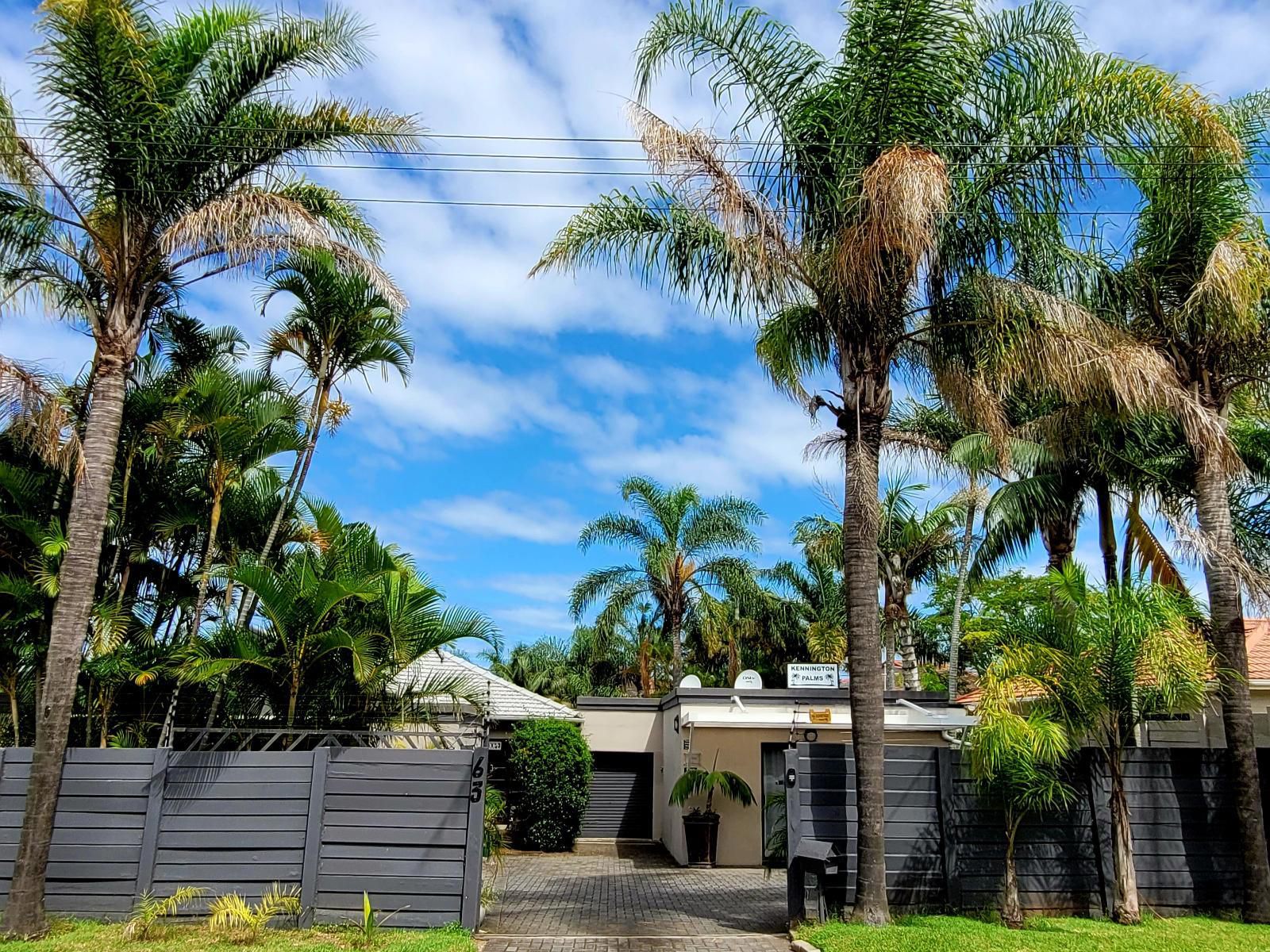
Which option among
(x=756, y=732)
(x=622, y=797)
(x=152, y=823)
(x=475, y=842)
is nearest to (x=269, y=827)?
(x=152, y=823)

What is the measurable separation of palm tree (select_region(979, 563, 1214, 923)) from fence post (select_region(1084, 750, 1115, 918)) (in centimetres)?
11

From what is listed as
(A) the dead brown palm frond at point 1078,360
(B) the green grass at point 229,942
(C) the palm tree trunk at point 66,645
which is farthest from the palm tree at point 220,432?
(A) the dead brown palm frond at point 1078,360

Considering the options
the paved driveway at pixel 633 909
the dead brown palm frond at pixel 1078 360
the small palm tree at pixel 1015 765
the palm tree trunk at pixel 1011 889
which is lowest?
the paved driveway at pixel 633 909

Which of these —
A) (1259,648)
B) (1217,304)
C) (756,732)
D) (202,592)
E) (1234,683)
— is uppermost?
(1217,304)

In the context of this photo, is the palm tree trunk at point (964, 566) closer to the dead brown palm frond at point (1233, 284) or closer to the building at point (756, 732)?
the building at point (756, 732)

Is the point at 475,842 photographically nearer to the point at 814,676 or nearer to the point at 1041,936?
the point at 1041,936

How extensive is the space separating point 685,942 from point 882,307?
6.15 metres

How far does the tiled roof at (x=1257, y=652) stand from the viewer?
13.3 m

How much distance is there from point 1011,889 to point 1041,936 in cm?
64

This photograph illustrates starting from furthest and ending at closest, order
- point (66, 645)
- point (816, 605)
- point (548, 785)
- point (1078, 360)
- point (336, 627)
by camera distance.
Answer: point (816, 605), point (548, 785), point (336, 627), point (1078, 360), point (66, 645)

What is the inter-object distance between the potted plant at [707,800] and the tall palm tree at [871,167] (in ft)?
19.3

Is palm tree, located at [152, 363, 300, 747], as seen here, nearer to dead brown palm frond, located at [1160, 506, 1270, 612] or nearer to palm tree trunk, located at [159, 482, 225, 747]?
palm tree trunk, located at [159, 482, 225, 747]

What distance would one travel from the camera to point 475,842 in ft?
28.6

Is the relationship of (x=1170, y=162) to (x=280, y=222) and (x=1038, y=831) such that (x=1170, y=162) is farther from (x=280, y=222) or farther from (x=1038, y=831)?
(x=280, y=222)
